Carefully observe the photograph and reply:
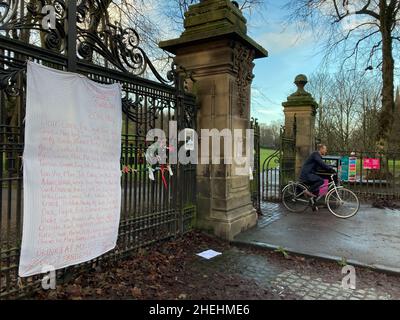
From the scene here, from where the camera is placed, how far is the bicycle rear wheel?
869cm

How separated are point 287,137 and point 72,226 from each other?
8.19 metres

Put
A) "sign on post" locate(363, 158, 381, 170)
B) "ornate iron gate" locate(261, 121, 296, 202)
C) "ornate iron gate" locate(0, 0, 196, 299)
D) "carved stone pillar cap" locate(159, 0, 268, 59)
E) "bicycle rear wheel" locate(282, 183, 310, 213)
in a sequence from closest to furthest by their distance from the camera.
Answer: "ornate iron gate" locate(0, 0, 196, 299), "carved stone pillar cap" locate(159, 0, 268, 59), "bicycle rear wheel" locate(282, 183, 310, 213), "ornate iron gate" locate(261, 121, 296, 202), "sign on post" locate(363, 158, 381, 170)

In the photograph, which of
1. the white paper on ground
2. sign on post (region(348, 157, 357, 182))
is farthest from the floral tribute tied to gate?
sign on post (region(348, 157, 357, 182))

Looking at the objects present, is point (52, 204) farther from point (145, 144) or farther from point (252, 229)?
point (252, 229)

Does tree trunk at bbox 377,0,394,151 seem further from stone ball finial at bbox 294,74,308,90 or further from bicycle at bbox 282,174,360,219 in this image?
bicycle at bbox 282,174,360,219

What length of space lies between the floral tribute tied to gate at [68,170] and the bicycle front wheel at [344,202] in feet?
19.0

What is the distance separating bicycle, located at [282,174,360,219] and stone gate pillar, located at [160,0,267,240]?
9.20ft

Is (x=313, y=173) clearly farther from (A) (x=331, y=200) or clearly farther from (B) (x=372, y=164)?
(B) (x=372, y=164)

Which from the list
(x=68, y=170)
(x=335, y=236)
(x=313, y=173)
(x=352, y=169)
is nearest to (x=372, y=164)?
(x=352, y=169)

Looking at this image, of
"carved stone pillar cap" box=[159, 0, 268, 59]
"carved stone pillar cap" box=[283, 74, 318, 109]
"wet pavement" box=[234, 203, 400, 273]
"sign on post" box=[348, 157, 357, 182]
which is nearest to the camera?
"wet pavement" box=[234, 203, 400, 273]

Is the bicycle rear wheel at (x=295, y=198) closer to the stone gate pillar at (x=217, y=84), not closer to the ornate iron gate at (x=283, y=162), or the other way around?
the ornate iron gate at (x=283, y=162)

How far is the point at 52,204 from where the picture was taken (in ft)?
12.0

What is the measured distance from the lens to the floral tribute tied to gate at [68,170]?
345cm
